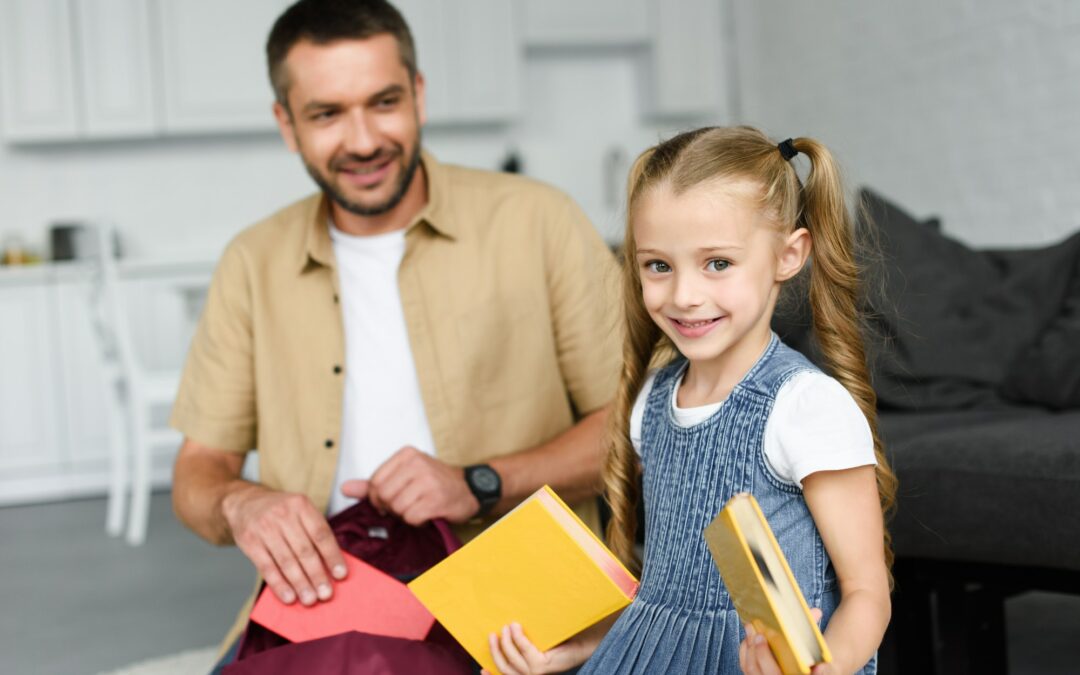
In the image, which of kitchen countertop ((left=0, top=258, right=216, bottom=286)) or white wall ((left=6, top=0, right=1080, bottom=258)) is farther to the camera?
kitchen countertop ((left=0, top=258, right=216, bottom=286))

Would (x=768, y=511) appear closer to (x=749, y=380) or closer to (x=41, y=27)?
(x=749, y=380)

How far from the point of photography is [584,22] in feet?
18.5

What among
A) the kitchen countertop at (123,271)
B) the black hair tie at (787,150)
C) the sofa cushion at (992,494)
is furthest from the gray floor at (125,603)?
the black hair tie at (787,150)

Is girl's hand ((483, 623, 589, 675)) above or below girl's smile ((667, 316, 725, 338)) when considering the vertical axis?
below

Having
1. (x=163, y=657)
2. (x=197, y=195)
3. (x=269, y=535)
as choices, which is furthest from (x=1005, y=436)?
(x=197, y=195)

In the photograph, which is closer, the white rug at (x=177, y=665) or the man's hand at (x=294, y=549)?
the man's hand at (x=294, y=549)

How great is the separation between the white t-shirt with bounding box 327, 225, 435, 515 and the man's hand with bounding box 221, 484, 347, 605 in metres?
0.31

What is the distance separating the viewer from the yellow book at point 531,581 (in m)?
1.03

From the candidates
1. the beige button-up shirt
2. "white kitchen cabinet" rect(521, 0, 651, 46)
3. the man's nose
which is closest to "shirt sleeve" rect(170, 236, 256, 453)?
the beige button-up shirt

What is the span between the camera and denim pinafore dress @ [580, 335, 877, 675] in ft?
3.57

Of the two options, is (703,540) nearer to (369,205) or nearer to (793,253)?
(793,253)

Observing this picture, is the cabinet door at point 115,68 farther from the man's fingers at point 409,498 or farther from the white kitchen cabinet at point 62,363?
the man's fingers at point 409,498

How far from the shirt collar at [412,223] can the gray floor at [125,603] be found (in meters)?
1.40

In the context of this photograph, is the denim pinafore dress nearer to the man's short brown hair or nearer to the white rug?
the man's short brown hair
